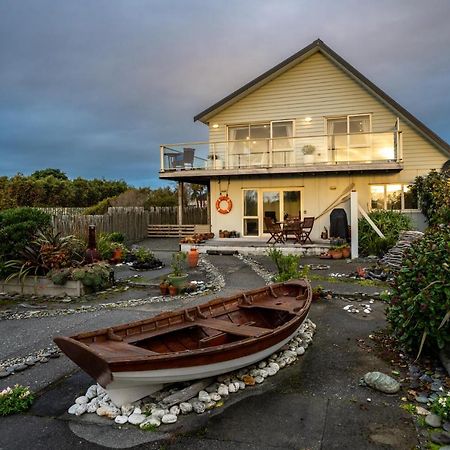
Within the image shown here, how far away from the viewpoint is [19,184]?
2844 cm

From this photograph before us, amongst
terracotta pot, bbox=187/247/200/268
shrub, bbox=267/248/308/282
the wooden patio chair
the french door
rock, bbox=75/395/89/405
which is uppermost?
the french door

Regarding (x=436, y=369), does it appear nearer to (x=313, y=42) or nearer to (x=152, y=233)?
(x=313, y=42)

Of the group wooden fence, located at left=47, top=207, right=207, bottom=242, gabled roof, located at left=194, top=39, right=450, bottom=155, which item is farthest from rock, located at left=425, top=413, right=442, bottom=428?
gabled roof, located at left=194, top=39, right=450, bottom=155

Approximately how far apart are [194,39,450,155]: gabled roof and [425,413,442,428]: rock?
14.4 meters

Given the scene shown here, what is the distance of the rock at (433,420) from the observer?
11.1ft

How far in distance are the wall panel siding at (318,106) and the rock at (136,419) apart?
15.1 meters

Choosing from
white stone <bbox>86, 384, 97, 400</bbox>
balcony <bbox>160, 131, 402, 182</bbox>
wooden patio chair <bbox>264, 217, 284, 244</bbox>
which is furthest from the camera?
balcony <bbox>160, 131, 402, 182</bbox>

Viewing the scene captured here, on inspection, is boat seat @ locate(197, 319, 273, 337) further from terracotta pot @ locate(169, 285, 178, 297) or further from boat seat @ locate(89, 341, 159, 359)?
terracotta pot @ locate(169, 285, 178, 297)

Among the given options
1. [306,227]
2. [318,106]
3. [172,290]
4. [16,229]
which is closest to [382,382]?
[172,290]

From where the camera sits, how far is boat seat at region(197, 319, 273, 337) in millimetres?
4409

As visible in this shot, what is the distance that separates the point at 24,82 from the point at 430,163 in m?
29.1

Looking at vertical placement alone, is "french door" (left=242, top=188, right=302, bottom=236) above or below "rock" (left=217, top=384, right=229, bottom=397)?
above

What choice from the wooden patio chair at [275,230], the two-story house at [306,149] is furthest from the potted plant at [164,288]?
the two-story house at [306,149]

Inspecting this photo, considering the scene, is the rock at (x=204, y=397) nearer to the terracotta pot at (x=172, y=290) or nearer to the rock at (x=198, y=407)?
the rock at (x=198, y=407)
